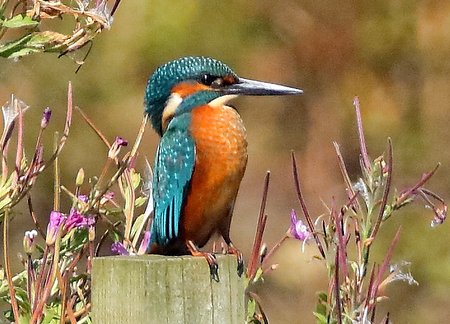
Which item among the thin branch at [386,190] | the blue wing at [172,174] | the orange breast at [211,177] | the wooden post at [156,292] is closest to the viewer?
the wooden post at [156,292]

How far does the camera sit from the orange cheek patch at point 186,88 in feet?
9.27

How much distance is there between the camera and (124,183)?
8.03 ft

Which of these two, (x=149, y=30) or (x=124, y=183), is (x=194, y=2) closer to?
(x=149, y=30)

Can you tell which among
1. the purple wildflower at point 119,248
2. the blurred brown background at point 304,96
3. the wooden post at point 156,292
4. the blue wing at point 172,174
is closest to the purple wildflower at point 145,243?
the blue wing at point 172,174

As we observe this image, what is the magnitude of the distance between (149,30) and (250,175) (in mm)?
983

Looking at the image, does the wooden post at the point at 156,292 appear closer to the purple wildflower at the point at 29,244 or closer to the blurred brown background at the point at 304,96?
the purple wildflower at the point at 29,244

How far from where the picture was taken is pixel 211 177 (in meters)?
2.79

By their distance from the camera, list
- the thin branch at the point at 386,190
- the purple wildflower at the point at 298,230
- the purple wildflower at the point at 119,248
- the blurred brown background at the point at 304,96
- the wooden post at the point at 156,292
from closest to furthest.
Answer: the wooden post at the point at 156,292 < the thin branch at the point at 386,190 < the purple wildflower at the point at 119,248 < the purple wildflower at the point at 298,230 < the blurred brown background at the point at 304,96

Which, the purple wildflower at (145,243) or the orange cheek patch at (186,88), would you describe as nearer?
the purple wildflower at (145,243)

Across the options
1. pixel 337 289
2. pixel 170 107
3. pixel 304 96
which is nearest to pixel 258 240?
pixel 337 289

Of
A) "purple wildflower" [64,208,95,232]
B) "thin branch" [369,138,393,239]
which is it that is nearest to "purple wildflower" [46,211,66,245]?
"purple wildflower" [64,208,95,232]

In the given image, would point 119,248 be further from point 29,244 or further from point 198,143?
point 198,143

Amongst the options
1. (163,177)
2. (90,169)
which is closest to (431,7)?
(90,169)

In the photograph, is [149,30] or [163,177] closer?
[163,177]
